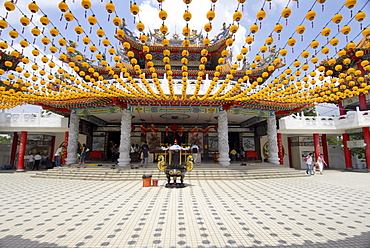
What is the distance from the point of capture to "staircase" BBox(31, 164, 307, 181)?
10328 mm

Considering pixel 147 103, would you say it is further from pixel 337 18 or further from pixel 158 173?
pixel 337 18

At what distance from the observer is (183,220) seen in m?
4.25

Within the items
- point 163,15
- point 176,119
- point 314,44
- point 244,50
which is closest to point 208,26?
point 163,15

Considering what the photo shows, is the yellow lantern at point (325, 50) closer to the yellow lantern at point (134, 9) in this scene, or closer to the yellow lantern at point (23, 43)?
the yellow lantern at point (134, 9)

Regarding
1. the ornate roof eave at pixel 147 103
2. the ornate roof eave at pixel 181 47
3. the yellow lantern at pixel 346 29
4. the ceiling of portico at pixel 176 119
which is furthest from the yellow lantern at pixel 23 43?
the ornate roof eave at pixel 181 47

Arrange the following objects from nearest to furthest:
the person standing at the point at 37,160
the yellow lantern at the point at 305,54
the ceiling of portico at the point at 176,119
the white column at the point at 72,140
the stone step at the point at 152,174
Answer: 1. the yellow lantern at the point at 305,54
2. the stone step at the point at 152,174
3. the white column at the point at 72,140
4. the ceiling of portico at the point at 176,119
5. the person standing at the point at 37,160

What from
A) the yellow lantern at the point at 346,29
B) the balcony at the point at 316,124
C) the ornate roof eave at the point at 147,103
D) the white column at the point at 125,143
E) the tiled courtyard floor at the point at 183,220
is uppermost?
the ornate roof eave at the point at 147,103

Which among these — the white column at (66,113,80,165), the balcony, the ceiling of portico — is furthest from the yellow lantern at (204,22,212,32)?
the balcony

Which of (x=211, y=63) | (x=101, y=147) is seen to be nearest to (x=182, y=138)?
(x=101, y=147)

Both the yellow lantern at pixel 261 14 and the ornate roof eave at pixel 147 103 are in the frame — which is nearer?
the yellow lantern at pixel 261 14

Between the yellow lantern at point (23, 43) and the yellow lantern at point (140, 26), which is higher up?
the yellow lantern at point (140, 26)

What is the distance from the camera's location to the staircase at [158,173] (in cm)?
1033

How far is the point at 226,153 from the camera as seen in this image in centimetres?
1210

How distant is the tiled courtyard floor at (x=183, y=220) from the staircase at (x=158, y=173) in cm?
355
